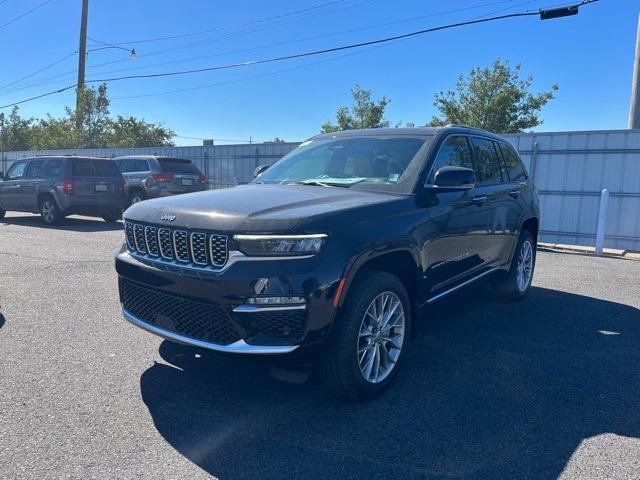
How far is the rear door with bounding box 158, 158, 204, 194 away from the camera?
14438 mm

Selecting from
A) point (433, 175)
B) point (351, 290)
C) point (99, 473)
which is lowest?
point (99, 473)

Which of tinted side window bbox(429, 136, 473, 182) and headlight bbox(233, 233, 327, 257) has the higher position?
tinted side window bbox(429, 136, 473, 182)

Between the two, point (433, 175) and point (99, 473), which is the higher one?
point (433, 175)

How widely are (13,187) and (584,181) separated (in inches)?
553

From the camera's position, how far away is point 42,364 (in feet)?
13.0

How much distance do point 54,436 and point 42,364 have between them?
120cm

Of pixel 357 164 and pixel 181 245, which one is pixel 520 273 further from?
pixel 181 245

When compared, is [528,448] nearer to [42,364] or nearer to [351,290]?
[351,290]

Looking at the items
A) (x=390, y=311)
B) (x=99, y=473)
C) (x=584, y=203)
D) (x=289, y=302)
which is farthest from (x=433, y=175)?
(x=584, y=203)

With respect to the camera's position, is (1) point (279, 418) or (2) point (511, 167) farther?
(2) point (511, 167)

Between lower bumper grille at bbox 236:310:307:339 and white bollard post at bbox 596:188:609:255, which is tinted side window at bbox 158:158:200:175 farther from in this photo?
lower bumper grille at bbox 236:310:307:339

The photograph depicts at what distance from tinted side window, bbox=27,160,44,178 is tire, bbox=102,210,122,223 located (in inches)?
75.2

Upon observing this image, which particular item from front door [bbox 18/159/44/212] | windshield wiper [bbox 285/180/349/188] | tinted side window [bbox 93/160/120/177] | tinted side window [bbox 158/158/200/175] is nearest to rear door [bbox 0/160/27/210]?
front door [bbox 18/159/44/212]

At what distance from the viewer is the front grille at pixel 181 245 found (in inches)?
121
